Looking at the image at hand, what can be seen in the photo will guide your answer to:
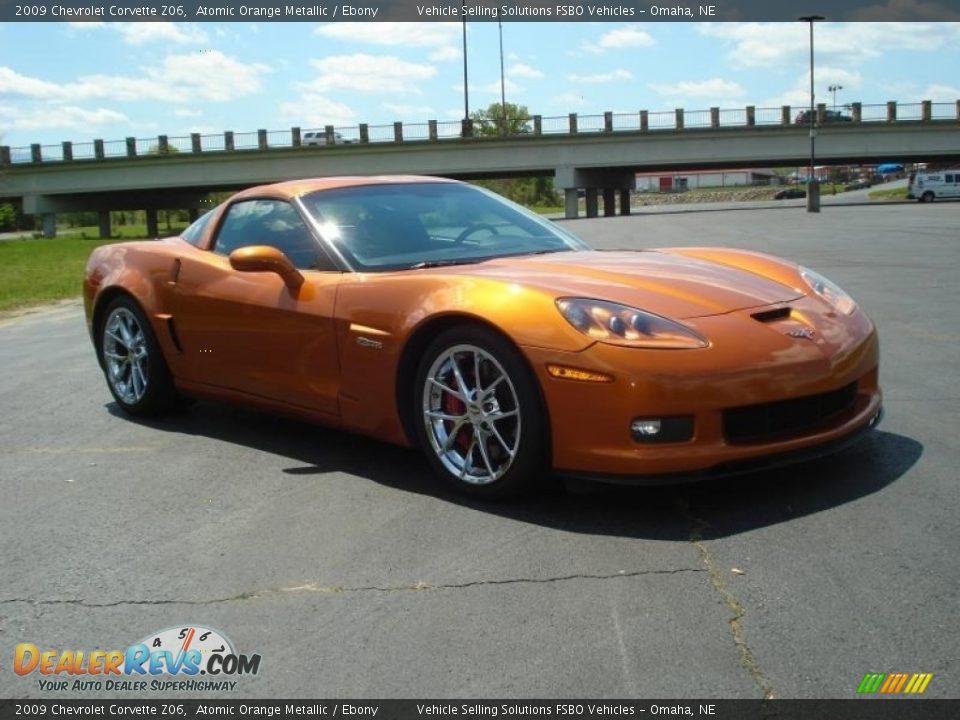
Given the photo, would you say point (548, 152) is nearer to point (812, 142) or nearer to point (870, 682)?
point (812, 142)

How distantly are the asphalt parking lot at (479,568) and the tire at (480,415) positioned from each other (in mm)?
141

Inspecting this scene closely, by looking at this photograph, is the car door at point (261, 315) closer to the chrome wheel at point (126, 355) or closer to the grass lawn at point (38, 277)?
the chrome wheel at point (126, 355)

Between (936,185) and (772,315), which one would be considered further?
(936,185)

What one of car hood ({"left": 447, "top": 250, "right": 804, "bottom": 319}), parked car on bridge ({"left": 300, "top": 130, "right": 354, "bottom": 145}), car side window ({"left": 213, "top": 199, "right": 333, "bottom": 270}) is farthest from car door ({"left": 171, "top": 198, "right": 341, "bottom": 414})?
parked car on bridge ({"left": 300, "top": 130, "right": 354, "bottom": 145})

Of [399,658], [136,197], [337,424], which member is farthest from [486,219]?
[136,197]

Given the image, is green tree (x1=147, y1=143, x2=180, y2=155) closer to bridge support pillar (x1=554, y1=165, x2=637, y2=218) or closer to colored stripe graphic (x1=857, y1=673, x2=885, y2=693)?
bridge support pillar (x1=554, y1=165, x2=637, y2=218)

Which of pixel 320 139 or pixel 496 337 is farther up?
pixel 320 139

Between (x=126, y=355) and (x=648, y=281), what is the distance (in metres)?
3.27

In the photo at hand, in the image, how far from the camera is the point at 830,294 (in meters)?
4.62

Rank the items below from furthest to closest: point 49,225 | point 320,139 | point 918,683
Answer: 1. point 49,225
2. point 320,139
3. point 918,683

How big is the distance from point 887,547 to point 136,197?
228ft

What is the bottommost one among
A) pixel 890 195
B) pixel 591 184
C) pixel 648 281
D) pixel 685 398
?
pixel 685 398

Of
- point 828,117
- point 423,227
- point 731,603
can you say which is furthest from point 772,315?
point 828,117

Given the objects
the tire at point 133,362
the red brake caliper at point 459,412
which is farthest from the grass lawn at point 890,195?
the red brake caliper at point 459,412
